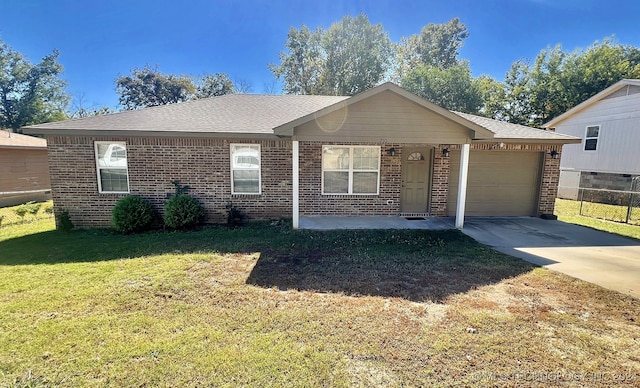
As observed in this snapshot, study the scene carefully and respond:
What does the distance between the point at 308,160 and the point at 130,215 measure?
16.5ft

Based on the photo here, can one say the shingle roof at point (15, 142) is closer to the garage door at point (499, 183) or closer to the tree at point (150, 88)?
the tree at point (150, 88)

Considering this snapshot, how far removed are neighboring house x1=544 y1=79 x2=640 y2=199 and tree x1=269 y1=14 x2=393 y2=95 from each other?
16.0 metres

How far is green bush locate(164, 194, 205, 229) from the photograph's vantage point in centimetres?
795

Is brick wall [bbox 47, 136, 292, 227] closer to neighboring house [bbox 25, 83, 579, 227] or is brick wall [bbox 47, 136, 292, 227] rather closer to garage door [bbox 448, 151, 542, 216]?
neighboring house [bbox 25, 83, 579, 227]

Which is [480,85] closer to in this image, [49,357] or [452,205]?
[452,205]

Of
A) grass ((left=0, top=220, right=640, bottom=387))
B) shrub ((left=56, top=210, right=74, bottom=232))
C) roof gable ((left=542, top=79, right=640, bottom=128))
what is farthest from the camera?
roof gable ((left=542, top=79, right=640, bottom=128))

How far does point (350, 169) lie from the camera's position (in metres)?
9.19

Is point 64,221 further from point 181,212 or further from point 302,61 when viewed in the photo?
point 302,61

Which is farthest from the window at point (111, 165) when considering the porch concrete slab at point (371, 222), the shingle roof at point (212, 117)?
the porch concrete slab at point (371, 222)

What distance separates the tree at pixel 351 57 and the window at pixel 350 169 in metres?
19.7

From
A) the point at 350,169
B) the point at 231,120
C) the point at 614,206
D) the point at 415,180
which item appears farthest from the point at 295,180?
the point at 614,206

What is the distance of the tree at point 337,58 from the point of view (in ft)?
90.4

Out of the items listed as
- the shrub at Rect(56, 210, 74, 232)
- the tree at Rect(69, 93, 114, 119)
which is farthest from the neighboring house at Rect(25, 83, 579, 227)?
the tree at Rect(69, 93, 114, 119)

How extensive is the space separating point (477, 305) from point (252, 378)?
120 inches
